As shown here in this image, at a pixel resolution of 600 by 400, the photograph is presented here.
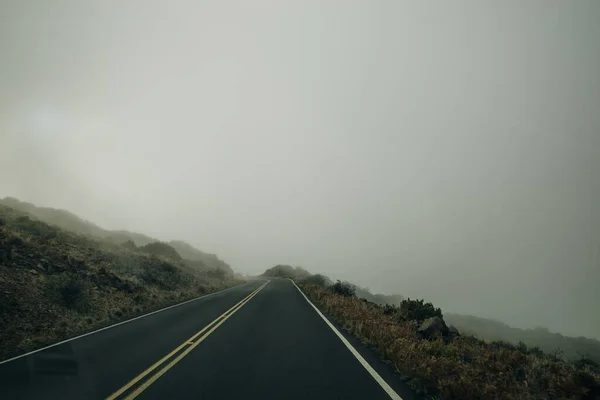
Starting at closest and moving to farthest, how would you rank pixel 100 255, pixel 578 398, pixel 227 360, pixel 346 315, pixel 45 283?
pixel 578 398
pixel 227 360
pixel 346 315
pixel 45 283
pixel 100 255

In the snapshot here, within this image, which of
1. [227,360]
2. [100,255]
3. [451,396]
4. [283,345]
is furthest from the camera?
[100,255]

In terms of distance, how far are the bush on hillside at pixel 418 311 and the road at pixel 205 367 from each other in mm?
4431

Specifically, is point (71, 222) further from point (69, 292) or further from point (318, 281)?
point (69, 292)

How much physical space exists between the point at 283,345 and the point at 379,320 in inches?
161

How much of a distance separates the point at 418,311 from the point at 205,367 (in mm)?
9893

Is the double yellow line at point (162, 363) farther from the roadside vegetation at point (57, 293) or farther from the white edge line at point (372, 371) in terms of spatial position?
the roadside vegetation at point (57, 293)

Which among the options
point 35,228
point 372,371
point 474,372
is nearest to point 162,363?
point 372,371

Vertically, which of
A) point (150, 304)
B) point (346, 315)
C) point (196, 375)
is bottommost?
point (150, 304)

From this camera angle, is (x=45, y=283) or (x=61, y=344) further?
(x=45, y=283)

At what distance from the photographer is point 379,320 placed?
1169 centimetres

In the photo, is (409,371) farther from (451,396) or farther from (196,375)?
(196,375)

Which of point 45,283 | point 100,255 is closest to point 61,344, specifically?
point 45,283

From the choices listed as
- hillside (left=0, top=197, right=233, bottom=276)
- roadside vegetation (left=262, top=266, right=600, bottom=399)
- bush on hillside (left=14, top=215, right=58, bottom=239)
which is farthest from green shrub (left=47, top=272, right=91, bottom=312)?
hillside (left=0, top=197, right=233, bottom=276)

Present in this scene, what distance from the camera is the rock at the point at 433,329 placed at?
10758 mm
